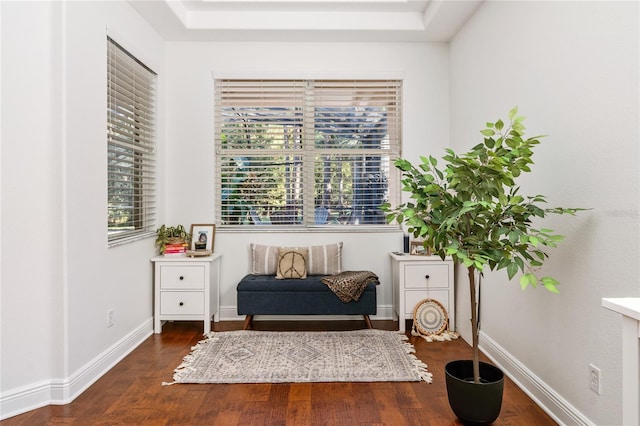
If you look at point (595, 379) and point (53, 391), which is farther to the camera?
point (53, 391)

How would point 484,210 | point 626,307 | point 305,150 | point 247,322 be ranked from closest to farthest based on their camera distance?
1. point 626,307
2. point 484,210
3. point 247,322
4. point 305,150

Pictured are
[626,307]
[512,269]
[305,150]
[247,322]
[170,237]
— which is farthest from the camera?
[305,150]

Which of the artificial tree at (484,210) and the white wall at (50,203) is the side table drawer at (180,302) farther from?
the artificial tree at (484,210)

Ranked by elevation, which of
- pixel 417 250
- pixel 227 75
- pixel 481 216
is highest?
pixel 227 75

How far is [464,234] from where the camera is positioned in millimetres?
2164

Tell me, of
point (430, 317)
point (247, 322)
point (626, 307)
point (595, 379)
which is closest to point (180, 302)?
point (247, 322)

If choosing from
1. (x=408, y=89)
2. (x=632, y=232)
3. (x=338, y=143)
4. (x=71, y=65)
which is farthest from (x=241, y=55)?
(x=632, y=232)

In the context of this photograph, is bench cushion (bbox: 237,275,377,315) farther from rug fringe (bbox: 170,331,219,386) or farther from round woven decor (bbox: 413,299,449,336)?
round woven decor (bbox: 413,299,449,336)

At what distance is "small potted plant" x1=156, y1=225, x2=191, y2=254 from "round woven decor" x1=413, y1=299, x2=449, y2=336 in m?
2.12

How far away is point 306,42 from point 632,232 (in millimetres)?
3272

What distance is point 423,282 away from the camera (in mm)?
3820

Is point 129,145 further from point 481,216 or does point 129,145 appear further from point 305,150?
point 481,216

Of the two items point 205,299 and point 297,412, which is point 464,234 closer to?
point 297,412

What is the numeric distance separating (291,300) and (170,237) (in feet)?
4.03
